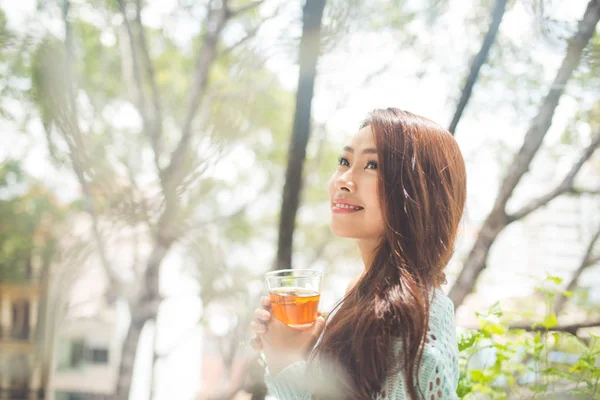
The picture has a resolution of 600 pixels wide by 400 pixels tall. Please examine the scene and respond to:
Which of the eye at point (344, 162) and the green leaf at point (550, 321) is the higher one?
the eye at point (344, 162)

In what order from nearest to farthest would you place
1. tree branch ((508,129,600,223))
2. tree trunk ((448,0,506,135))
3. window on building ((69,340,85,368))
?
tree trunk ((448,0,506,135)) → tree branch ((508,129,600,223)) → window on building ((69,340,85,368))

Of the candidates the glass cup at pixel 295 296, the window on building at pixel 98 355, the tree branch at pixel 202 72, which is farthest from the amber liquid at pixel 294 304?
the window on building at pixel 98 355

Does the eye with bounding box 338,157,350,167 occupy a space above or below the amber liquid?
above

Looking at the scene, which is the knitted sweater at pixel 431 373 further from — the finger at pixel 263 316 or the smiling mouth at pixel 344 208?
the smiling mouth at pixel 344 208

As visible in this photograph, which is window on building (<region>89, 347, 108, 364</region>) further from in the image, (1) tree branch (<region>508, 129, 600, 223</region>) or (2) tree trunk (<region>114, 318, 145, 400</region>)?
(1) tree branch (<region>508, 129, 600, 223</region>)

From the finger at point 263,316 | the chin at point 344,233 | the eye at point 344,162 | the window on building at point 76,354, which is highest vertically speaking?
the eye at point 344,162

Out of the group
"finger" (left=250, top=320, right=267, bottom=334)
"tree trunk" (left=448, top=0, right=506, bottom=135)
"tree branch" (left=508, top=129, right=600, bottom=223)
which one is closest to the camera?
"finger" (left=250, top=320, right=267, bottom=334)

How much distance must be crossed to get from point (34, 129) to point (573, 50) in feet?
8.29

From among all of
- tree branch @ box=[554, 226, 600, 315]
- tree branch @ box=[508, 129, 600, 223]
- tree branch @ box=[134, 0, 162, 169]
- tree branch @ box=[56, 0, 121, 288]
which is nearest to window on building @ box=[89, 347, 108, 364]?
tree branch @ box=[56, 0, 121, 288]

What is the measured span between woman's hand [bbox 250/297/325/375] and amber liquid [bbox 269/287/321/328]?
28mm

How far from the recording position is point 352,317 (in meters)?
0.75

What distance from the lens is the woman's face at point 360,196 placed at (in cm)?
85

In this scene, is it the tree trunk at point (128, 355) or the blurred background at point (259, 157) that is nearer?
the blurred background at point (259, 157)

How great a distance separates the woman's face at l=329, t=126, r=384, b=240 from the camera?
847mm
